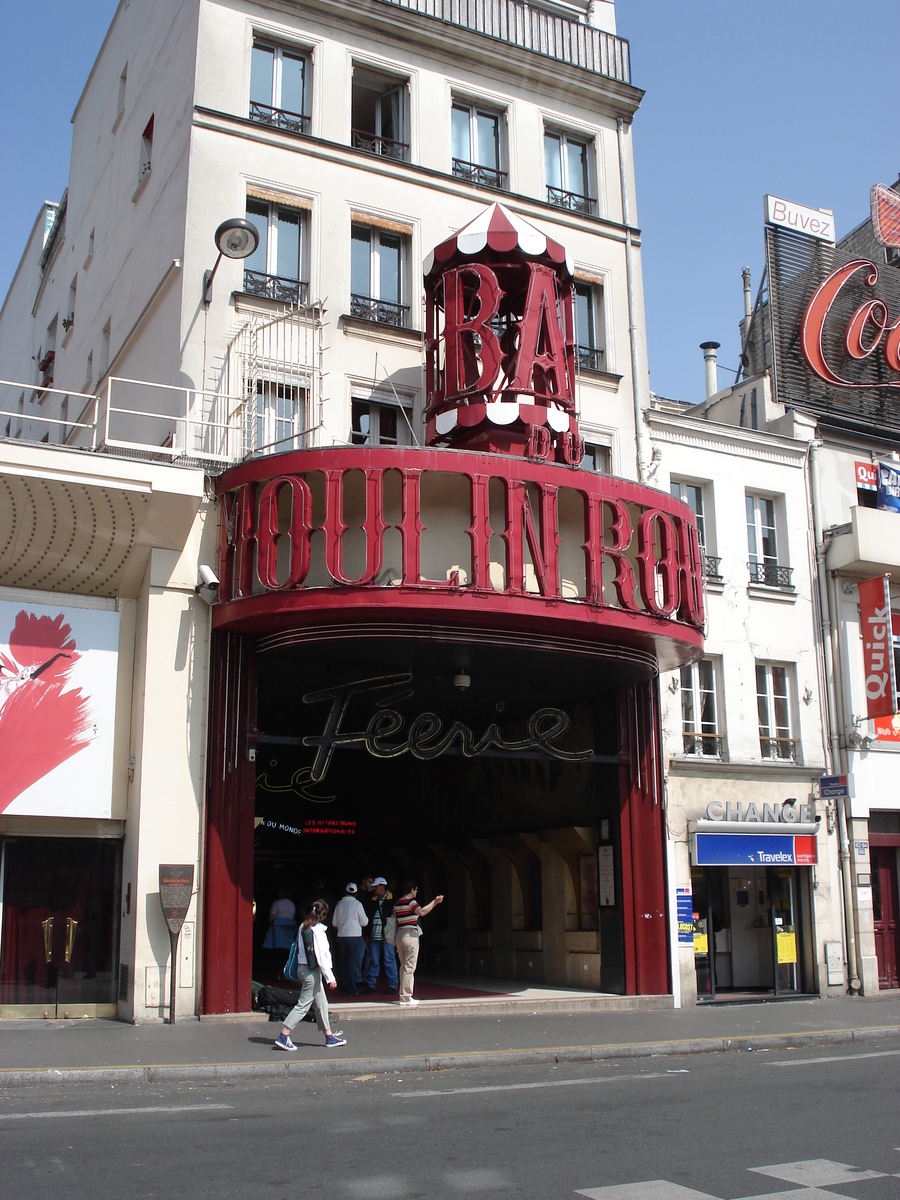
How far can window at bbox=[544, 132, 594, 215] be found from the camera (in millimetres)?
21719

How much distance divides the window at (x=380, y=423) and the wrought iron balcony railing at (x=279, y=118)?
14.9 ft

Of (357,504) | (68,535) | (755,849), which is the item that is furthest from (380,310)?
(755,849)

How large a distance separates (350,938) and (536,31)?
16249mm

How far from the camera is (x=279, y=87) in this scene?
63.7ft

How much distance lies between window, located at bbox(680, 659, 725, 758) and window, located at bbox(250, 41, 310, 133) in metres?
11.1

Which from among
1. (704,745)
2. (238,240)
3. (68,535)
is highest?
(238,240)

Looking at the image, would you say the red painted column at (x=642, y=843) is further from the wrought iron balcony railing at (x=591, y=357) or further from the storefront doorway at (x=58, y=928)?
Result: the storefront doorway at (x=58, y=928)

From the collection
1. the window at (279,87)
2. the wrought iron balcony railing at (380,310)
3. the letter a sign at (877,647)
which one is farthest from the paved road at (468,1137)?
the window at (279,87)

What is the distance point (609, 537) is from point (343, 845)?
1307cm

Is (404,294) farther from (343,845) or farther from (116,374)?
(343,845)

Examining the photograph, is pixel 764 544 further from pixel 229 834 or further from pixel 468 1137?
pixel 468 1137

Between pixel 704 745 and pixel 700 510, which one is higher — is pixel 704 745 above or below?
below

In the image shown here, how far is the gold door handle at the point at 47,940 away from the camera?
15.7 meters

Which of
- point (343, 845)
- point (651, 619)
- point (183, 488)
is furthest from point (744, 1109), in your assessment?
point (343, 845)
